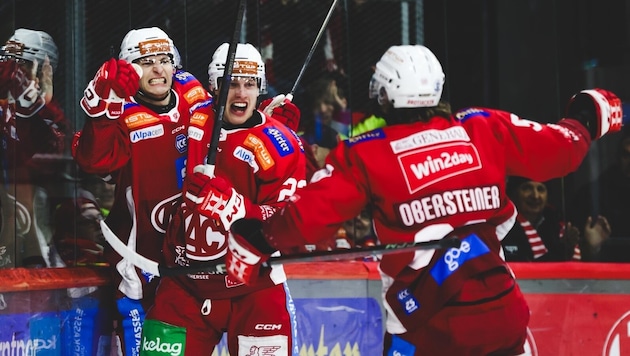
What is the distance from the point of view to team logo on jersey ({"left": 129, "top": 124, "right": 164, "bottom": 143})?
13.1 feet

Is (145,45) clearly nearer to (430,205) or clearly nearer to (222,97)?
(222,97)

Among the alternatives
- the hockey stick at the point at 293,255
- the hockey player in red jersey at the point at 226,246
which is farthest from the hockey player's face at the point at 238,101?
the hockey stick at the point at 293,255

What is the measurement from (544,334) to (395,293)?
1942 mm

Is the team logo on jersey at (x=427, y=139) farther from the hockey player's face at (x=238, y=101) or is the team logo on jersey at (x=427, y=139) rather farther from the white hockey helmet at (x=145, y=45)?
the white hockey helmet at (x=145, y=45)

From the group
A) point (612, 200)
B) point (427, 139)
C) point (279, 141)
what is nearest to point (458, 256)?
point (427, 139)

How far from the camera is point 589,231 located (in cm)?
529

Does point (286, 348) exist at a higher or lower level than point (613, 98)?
lower

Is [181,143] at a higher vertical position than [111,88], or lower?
lower

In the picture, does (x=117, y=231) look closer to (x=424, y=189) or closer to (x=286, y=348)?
(x=286, y=348)

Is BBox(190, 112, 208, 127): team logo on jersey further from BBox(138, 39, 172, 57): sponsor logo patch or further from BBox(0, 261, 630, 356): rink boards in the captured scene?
BBox(0, 261, 630, 356): rink boards

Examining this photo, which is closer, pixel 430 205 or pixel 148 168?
pixel 430 205

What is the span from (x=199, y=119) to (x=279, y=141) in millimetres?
291

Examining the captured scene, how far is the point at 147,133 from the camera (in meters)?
4.00

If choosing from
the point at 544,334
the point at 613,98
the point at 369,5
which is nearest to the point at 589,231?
the point at 544,334
